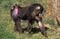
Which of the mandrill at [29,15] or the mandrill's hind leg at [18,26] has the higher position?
the mandrill at [29,15]

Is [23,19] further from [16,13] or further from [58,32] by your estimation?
[58,32]

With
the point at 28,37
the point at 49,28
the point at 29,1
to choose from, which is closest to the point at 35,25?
the point at 49,28

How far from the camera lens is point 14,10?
32.4 feet

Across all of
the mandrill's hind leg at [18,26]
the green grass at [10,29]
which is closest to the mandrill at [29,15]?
the mandrill's hind leg at [18,26]

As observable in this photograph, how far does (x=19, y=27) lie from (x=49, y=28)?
104 cm

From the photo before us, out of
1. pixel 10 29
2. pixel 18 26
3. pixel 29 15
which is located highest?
pixel 29 15

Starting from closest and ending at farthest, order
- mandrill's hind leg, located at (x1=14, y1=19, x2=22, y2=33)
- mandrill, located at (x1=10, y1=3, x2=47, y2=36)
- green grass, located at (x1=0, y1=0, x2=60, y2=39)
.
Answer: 1. mandrill, located at (x1=10, y1=3, x2=47, y2=36)
2. green grass, located at (x1=0, y1=0, x2=60, y2=39)
3. mandrill's hind leg, located at (x1=14, y1=19, x2=22, y2=33)

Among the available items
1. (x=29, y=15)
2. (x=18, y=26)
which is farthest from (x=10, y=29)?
(x=29, y=15)

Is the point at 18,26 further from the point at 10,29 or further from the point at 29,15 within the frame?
the point at 29,15

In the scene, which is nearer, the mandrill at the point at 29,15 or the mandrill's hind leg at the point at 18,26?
the mandrill at the point at 29,15

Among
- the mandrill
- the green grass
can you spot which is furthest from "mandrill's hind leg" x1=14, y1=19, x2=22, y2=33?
the green grass

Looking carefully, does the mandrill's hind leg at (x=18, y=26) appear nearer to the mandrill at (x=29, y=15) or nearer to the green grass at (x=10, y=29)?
the mandrill at (x=29, y=15)

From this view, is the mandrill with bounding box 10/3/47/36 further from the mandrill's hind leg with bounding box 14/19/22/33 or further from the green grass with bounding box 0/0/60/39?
the green grass with bounding box 0/0/60/39

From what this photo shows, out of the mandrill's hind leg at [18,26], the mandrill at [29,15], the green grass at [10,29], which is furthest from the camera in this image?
the mandrill's hind leg at [18,26]
